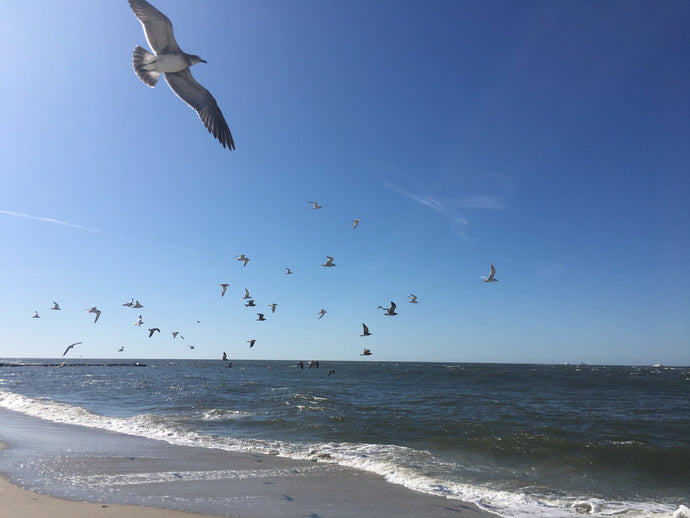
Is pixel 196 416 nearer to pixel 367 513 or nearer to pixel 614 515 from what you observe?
pixel 367 513

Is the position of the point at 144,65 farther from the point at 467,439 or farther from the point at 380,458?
the point at 467,439

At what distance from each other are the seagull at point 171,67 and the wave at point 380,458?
831cm

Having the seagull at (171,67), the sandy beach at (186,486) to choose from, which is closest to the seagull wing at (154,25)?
the seagull at (171,67)

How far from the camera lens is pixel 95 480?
Answer: 27.8 feet

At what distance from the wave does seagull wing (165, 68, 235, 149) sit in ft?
27.2

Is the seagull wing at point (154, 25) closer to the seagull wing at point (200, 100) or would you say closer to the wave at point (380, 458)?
the seagull wing at point (200, 100)

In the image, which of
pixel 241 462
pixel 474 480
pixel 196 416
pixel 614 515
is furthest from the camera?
pixel 196 416

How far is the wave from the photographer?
26.6ft

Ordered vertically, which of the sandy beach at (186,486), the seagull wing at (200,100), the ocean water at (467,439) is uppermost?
the seagull wing at (200,100)

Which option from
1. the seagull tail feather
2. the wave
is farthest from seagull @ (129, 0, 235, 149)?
the wave

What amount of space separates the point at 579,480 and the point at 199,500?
881 cm

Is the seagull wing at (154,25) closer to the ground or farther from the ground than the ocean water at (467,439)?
farther from the ground

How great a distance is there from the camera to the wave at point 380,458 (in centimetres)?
809

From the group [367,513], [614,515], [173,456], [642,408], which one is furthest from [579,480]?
[642,408]
